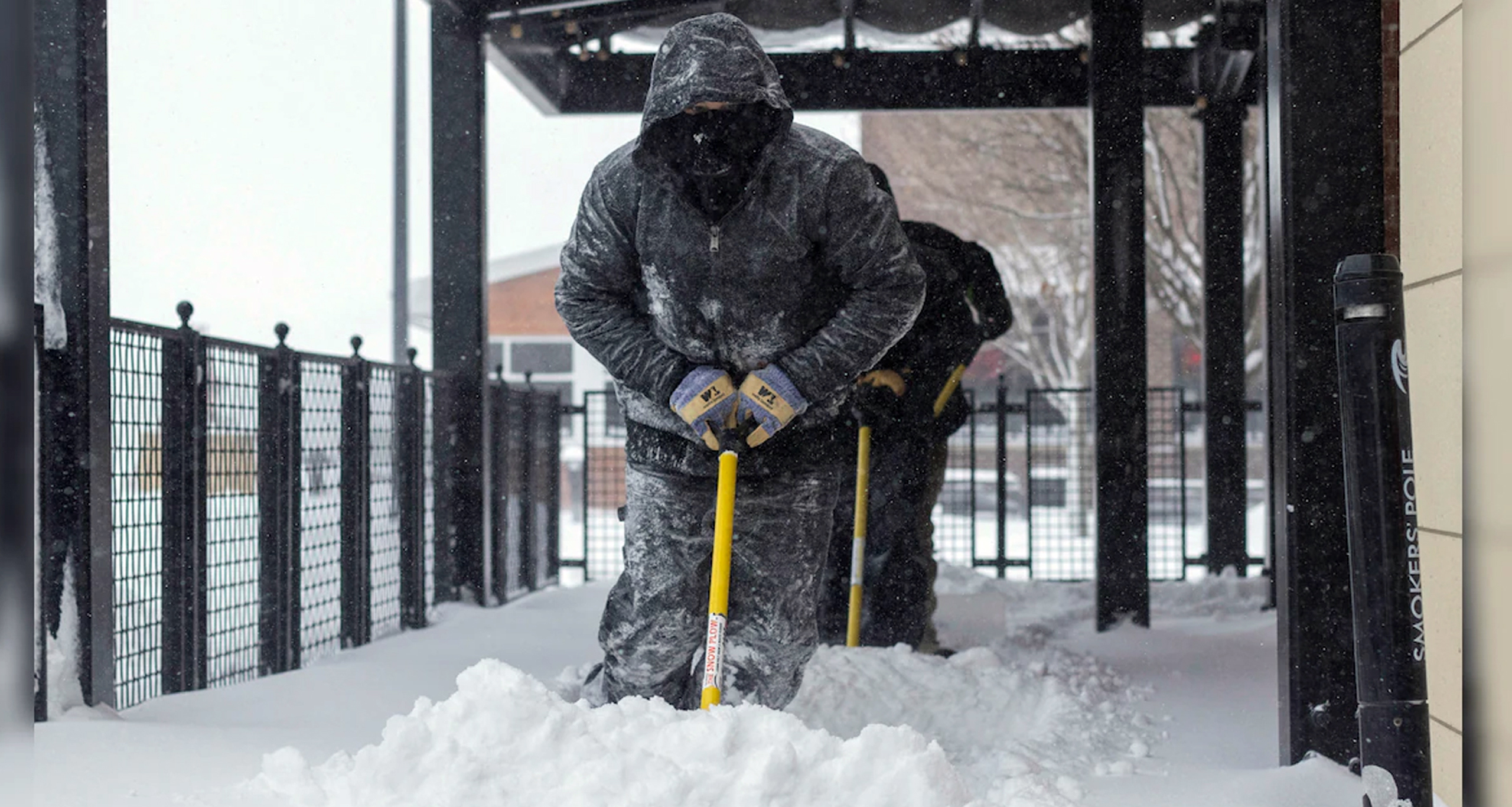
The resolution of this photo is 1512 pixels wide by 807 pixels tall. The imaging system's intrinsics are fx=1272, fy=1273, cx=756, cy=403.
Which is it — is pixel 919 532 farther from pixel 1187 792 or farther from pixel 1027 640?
pixel 1187 792

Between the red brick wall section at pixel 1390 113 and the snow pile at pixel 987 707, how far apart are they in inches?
62.7

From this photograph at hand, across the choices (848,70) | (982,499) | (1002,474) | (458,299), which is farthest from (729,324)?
(982,499)

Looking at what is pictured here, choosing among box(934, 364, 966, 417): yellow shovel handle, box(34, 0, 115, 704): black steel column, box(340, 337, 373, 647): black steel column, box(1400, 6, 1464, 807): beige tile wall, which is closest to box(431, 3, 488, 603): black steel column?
box(340, 337, 373, 647): black steel column

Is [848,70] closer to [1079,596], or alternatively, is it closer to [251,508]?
[1079,596]

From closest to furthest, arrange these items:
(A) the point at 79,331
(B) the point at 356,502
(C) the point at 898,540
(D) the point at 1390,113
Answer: (D) the point at 1390,113
(A) the point at 79,331
(C) the point at 898,540
(B) the point at 356,502

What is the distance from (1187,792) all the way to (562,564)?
21.8ft

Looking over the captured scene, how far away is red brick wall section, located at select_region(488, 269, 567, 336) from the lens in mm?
28594

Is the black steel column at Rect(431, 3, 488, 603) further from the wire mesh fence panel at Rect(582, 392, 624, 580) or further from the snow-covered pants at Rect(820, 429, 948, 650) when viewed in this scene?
the snow-covered pants at Rect(820, 429, 948, 650)

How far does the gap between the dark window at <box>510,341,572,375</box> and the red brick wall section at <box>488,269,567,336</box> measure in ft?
1.08

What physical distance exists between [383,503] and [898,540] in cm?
251

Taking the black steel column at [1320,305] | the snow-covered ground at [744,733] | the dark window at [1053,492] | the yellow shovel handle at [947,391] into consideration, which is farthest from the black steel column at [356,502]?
the dark window at [1053,492]

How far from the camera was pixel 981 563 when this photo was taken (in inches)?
381

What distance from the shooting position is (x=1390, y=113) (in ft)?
10.3

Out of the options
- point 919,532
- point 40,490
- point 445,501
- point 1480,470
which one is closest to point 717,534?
point 1480,470
